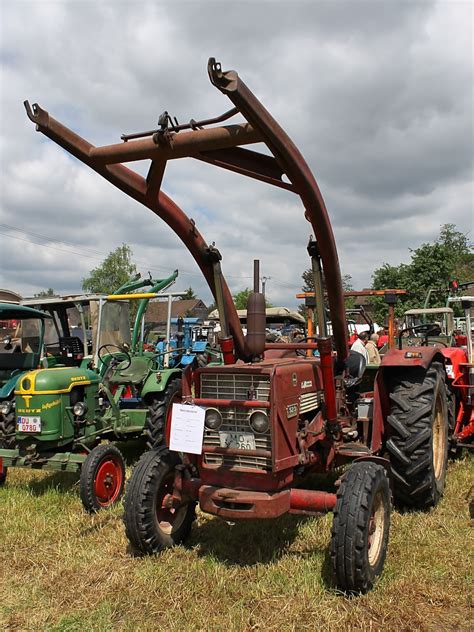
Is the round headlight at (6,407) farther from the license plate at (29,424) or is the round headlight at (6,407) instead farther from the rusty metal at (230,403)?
the rusty metal at (230,403)

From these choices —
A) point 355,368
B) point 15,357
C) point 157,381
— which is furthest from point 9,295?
point 355,368

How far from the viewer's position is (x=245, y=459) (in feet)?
11.9

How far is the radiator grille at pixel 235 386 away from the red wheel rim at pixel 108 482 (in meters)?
1.76

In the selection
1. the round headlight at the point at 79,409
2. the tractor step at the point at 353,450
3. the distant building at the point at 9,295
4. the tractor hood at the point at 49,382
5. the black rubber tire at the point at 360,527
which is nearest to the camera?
the black rubber tire at the point at 360,527

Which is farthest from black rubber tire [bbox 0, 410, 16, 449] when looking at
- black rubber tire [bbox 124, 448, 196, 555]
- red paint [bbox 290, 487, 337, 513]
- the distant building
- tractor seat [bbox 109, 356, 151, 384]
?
the distant building

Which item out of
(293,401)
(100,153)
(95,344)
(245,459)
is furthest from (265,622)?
(95,344)

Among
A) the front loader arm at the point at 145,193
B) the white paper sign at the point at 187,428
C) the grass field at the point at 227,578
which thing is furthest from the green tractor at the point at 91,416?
the front loader arm at the point at 145,193

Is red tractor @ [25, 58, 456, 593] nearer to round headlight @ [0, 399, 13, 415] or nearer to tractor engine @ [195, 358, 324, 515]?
tractor engine @ [195, 358, 324, 515]

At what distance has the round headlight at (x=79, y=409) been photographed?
5.70 m

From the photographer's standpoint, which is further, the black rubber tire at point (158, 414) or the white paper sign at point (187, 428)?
the black rubber tire at point (158, 414)

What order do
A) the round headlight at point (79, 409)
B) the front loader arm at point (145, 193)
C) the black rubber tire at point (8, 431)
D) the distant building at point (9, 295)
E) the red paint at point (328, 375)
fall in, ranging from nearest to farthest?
the front loader arm at point (145, 193), the red paint at point (328, 375), the round headlight at point (79, 409), the black rubber tire at point (8, 431), the distant building at point (9, 295)

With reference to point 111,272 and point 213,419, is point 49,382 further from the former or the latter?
point 111,272

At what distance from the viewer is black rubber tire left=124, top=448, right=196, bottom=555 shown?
371 centimetres

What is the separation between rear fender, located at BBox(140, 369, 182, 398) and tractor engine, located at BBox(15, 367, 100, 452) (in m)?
0.99
